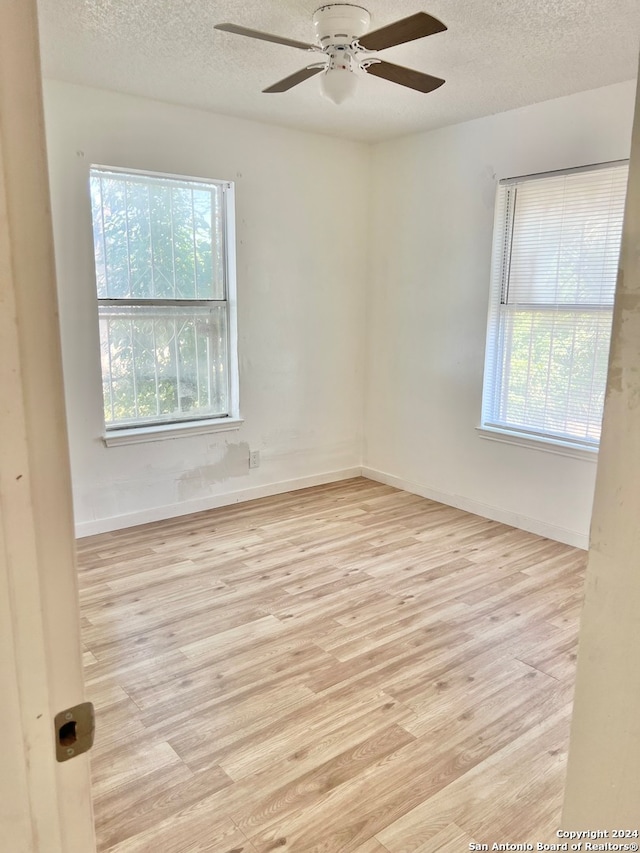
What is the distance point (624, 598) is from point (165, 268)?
11.9ft

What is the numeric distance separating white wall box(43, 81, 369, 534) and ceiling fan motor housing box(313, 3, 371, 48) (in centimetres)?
153

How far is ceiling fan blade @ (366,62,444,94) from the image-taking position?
8.46 ft

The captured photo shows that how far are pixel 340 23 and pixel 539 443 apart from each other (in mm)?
2592

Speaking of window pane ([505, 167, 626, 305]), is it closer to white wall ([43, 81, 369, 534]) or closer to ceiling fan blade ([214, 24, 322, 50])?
white wall ([43, 81, 369, 534])

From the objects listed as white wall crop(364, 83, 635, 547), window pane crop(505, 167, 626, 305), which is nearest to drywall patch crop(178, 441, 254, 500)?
white wall crop(364, 83, 635, 547)

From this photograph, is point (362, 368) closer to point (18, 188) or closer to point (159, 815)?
point (159, 815)

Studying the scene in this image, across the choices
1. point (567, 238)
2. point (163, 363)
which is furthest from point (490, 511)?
point (163, 363)

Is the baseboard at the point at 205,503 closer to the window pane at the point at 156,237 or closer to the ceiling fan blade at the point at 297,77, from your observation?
the window pane at the point at 156,237

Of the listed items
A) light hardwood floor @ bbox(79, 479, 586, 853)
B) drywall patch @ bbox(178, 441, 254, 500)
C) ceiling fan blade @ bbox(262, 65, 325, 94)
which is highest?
ceiling fan blade @ bbox(262, 65, 325, 94)

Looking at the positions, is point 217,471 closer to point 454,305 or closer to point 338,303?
point 338,303

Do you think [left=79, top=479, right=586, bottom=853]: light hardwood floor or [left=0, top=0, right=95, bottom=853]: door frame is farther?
[left=79, top=479, right=586, bottom=853]: light hardwood floor

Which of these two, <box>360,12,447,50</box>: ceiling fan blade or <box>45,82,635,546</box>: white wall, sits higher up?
<box>360,12,447,50</box>: ceiling fan blade

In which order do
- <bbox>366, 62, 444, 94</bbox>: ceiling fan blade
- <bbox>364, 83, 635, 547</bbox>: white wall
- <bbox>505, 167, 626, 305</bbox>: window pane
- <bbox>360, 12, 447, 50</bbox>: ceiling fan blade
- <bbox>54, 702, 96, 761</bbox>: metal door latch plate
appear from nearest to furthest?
<bbox>54, 702, 96, 761</bbox>: metal door latch plate < <bbox>360, 12, 447, 50</bbox>: ceiling fan blade < <bbox>366, 62, 444, 94</bbox>: ceiling fan blade < <bbox>505, 167, 626, 305</bbox>: window pane < <bbox>364, 83, 635, 547</bbox>: white wall

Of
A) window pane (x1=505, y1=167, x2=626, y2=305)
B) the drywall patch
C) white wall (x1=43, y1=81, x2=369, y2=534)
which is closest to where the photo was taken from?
window pane (x1=505, y1=167, x2=626, y2=305)
